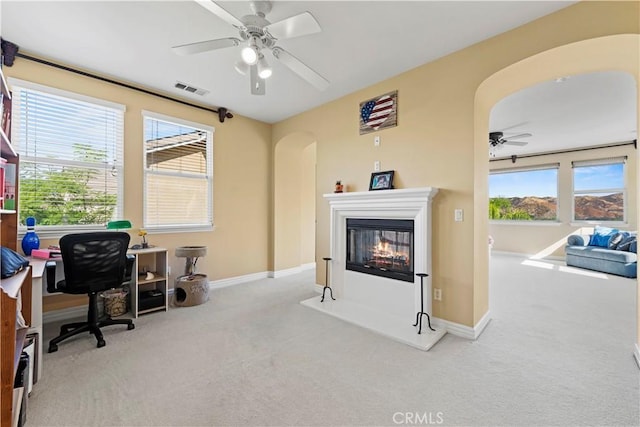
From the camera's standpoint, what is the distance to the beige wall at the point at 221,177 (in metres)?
3.15

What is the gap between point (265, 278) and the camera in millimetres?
4836

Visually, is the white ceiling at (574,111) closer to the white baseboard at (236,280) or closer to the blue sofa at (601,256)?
the blue sofa at (601,256)

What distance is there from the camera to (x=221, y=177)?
14.0 feet

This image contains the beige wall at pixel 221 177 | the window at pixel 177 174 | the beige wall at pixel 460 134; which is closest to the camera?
the beige wall at pixel 460 134

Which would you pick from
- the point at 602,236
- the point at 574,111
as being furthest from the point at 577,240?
the point at 574,111

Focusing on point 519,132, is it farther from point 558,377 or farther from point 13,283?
point 13,283

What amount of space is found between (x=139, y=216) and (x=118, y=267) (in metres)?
1.10

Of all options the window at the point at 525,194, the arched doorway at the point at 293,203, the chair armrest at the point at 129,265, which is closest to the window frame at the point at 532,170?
the window at the point at 525,194

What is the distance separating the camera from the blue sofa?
16.1ft

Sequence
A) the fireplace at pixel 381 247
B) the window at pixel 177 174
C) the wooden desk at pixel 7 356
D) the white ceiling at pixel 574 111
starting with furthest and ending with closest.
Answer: the window at pixel 177 174 → the white ceiling at pixel 574 111 → the fireplace at pixel 381 247 → the wooden desk at pixel 7 356

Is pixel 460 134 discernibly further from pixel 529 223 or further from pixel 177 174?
pixel 529 223

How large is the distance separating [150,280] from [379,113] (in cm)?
340

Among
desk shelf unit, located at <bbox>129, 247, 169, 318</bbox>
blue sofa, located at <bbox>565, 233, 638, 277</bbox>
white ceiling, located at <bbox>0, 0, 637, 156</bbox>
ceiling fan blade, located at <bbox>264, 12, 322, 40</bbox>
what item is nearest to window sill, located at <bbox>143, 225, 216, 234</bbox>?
desk shelf unit, located at <bbox>129, 247, 169, 318</bbox>

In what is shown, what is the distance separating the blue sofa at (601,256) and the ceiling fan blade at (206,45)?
6797 mm
